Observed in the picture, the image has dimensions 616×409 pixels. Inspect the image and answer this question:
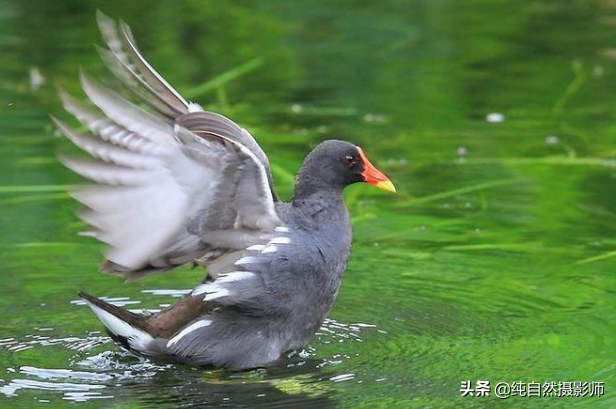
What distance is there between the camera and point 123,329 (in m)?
5.67

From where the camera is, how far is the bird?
5.38 m

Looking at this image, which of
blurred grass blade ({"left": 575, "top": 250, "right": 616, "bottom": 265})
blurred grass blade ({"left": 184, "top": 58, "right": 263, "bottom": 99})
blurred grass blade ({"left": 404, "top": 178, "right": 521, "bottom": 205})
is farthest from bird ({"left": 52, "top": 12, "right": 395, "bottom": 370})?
blurred grass blade ({"left": 184, "top": 58, "right": 263, "bottom": 99})

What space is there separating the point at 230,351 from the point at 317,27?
6534 millimetres

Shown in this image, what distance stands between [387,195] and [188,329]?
2461mm

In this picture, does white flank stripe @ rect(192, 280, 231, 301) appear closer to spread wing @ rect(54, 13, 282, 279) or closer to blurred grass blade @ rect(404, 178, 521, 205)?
spread wing @ rect(54, 13, 282, 279)

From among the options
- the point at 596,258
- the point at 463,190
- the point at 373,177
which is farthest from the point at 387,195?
the point at 373,177

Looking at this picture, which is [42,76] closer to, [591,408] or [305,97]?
[305,97]

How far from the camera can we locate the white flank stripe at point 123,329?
5.63 metres

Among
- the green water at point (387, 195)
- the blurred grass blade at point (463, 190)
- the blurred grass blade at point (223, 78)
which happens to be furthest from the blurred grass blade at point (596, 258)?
the blurred grass blade at point (223, 78)

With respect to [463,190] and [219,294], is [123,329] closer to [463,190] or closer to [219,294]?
[219,294]

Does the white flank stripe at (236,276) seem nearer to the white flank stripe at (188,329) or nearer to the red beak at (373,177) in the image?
the white flank stripe at (188,329)

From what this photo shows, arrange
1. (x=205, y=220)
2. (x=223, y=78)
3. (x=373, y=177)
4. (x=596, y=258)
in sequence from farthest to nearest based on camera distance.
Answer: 1. (x=223, y=78)
2. (x=596, y=258)
3. (x=373, y=177)
4. (x=205, y=220)

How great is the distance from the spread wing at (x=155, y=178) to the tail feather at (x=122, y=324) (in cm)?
15

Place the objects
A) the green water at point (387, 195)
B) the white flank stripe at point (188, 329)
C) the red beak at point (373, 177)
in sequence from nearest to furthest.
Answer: the green water at point (387, 195), the white flank stripe at point (188, 329), the red beak at point (373, 177)
